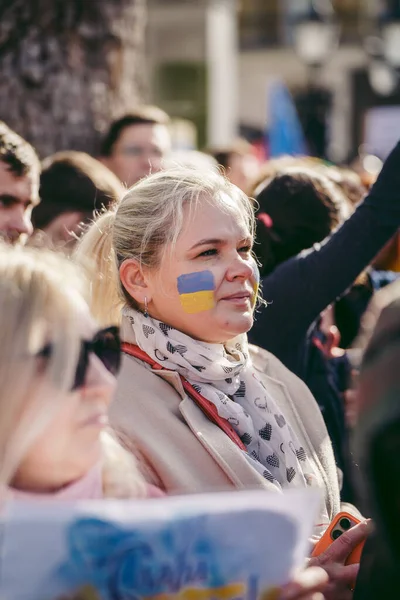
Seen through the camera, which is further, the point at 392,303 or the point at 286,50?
the point at 286,50

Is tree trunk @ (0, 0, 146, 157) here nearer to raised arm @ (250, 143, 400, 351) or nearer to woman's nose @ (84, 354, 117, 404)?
raised arm @ (250, 143, 400, 351)

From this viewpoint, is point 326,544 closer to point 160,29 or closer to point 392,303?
point 392,303

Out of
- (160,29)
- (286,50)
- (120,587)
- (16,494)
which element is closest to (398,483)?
(120,587)

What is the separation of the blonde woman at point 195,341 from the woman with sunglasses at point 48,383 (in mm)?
679

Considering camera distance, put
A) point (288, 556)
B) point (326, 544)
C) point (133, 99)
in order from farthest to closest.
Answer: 1. point (133, 99)
2. point (326, 544)
3. point (288, 556)

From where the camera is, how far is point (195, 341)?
2.45 meters

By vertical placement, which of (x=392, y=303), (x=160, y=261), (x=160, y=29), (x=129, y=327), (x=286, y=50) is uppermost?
(x=392, y=303)

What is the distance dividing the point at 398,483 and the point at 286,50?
95.6 feet

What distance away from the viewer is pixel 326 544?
221 centimetres

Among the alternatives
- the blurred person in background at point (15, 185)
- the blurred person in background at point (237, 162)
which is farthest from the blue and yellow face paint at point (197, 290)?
the blurred person in background at point (237, 162)

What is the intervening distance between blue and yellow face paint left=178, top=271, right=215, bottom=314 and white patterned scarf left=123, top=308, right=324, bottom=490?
0.08 meters

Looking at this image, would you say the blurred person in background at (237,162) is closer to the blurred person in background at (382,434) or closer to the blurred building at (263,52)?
A: the blurred person in background at (382,434)

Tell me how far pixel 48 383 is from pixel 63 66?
3730 millimetres

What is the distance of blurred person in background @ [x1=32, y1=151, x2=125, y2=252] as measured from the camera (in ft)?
12.5
